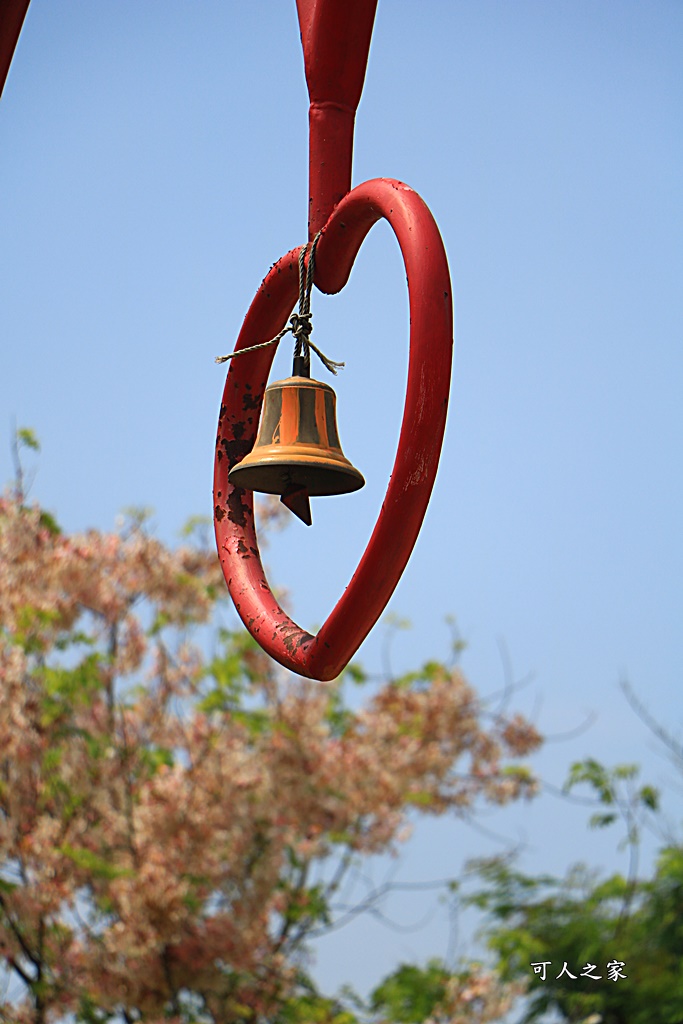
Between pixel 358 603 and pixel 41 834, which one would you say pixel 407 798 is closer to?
pixel 41 834

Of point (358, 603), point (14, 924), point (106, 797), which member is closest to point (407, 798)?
point (106, 797)

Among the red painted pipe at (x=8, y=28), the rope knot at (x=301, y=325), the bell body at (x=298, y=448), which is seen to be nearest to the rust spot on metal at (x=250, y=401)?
the bell body at (x=298, y=448)

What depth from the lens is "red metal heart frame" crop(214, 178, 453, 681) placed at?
145 cm

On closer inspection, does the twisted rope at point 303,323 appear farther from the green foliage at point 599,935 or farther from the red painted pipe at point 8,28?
the green foliage at point 599,935

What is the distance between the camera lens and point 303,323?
1853 mm

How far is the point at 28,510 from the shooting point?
5.21 meters

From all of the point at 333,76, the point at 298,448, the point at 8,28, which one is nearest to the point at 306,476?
the point at 298,448

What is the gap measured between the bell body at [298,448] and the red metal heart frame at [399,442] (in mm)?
150

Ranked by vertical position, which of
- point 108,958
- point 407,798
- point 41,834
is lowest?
point 108,958

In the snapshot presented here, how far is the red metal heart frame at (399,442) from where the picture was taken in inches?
57.1

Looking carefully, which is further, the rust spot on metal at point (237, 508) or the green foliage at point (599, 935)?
the green foliage at point (599, 935)

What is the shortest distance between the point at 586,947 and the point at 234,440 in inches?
221

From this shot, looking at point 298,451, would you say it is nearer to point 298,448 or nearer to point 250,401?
point 298,448

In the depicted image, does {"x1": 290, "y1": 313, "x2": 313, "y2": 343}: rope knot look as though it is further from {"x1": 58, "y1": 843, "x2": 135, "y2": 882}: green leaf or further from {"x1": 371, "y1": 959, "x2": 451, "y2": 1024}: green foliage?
{"x1": 371, "y1": 959, "x2": 451, "y2": 1024}: green foliage
